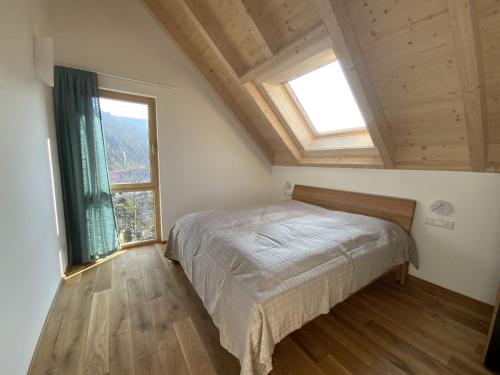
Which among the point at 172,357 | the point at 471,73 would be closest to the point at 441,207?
the point at 471,73

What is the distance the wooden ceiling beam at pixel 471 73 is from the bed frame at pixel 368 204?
0.73 metres

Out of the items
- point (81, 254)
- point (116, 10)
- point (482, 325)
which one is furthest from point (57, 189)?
point (482, 325)

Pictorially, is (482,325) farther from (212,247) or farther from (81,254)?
(81,254)

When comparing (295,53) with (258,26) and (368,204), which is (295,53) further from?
(368,204)

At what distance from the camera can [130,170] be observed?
2.86 metres

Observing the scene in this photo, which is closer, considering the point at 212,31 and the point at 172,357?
the point at 172,357

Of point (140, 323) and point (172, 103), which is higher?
point (172, 103)

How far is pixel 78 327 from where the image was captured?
1.62m

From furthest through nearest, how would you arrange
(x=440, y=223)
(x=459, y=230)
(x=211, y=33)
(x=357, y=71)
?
(x=211, y=33)
(x=440, y=223)
(x=459, y=230)
(x=357, y=71)

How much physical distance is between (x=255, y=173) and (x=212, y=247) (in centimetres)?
239

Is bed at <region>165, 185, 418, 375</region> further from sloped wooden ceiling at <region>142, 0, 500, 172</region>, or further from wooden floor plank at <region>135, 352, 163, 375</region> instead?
sloped wooden ceiling at <region>142, 0, 500, 172</region>

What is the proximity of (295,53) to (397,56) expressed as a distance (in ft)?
2.67

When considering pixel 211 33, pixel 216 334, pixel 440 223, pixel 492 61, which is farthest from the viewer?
pixel 211 33

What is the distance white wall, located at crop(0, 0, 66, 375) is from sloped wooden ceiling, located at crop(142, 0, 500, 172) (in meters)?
1.45
